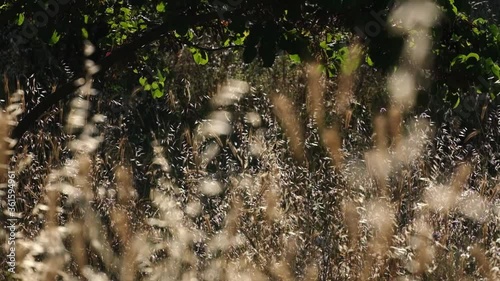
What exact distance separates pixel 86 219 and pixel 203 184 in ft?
1.69

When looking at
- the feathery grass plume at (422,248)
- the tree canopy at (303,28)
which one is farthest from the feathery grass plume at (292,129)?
the feathery grass plume at (422,248)

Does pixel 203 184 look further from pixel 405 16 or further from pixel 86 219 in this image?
pixel 405 16

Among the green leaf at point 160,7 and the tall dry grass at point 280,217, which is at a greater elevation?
the green leaf at point 160,7

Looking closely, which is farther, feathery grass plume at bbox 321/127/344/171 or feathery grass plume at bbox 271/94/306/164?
feathery grass plume at bbox 271/94/306/164

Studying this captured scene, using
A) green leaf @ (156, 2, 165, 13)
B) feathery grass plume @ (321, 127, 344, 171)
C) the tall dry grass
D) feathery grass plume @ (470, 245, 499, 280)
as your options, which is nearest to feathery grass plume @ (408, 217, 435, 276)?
the tall dry grass

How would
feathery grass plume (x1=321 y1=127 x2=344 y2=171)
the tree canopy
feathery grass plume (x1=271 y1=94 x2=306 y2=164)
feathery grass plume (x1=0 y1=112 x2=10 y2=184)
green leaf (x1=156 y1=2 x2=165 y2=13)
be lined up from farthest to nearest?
feathery grass plume (x1=271 y1=94 x2=306 y2=164)
feathery grass plume (x1=321 y1=127 x2=344 y2=171)
green leaf (x1=156 y1=2 x2=165 y2=13)
feathery grass plume (x1=0 y1=112 x2=10 y2=184)
the tree canopy

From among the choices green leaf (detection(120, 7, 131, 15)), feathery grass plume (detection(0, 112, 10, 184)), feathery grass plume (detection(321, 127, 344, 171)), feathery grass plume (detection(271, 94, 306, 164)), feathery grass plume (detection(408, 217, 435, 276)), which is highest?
green leaf (detection(120, 7, 131, 15))

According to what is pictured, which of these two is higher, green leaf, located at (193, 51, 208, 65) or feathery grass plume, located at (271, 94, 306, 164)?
green leaf, located at (193, 51, 208, 65)

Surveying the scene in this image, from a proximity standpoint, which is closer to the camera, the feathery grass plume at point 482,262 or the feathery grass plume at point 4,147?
the feathery grass plume at point 4,147

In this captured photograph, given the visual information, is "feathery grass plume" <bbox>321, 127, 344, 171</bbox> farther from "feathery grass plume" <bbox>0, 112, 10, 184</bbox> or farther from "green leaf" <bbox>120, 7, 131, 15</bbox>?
"feathery grass plume" <bbox>0, 112, 10, 184</bbox>

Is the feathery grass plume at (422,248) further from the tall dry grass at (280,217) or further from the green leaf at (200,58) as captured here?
the green leaf at (200,58)

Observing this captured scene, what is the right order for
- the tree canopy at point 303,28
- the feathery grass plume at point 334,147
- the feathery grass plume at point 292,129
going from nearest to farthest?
the tree canopy at point 303,28 < the feathery grass plume at point 334,147 < the feathery grass plume at point 292,129

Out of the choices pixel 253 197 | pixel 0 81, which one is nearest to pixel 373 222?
pixel 253 197

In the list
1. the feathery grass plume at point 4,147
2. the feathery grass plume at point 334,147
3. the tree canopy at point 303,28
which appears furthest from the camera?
the feathery grass plume at point 334,147
